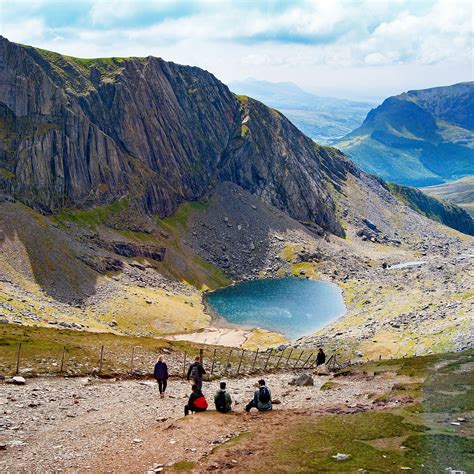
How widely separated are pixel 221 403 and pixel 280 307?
13561 centimetres

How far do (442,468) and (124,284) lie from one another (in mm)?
149459

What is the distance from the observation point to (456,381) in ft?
157

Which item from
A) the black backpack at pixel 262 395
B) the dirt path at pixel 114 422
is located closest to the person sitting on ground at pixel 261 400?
the black backpack at pixel 262 395

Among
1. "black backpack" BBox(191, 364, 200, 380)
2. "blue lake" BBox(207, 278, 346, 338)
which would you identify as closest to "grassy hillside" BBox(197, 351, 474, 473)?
"black backpack" BBox(191, 364, 200, 380)

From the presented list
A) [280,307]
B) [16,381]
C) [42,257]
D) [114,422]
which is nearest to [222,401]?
[114,422]

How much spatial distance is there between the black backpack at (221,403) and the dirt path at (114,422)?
883 millimetres

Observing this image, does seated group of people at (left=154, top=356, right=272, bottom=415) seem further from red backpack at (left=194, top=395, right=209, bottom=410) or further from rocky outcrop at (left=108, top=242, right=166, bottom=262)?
rocky outcrop at (left=108, top=242, right=166, bottom=262)

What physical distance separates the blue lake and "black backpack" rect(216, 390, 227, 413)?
338 feet

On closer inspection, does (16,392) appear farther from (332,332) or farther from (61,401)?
(332,332)

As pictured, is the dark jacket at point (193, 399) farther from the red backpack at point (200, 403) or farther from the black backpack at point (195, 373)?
the black backpack at point (195, 373)

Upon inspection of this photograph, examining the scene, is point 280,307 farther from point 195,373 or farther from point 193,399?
point 193,399

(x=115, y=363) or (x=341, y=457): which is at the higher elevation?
(x=341, y=457)

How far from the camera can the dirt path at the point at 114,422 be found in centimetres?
3062

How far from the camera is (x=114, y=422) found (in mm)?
38469
